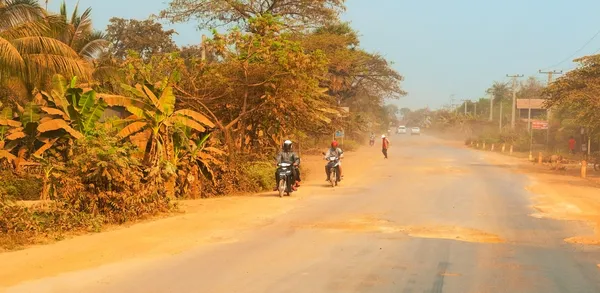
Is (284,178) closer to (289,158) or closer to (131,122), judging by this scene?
(289,158)

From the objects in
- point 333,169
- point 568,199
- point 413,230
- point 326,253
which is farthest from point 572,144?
point 326,253

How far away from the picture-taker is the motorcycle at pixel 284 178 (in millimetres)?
17047

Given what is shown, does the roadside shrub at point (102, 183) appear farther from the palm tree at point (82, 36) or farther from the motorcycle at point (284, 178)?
the palm tree at point (82, 36)

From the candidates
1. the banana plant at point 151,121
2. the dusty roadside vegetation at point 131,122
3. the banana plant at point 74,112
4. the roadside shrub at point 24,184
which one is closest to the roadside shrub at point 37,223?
the dusty roadside vegetation at point 131,122

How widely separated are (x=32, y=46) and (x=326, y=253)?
43.4 ft

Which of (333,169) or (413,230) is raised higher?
(333,169)

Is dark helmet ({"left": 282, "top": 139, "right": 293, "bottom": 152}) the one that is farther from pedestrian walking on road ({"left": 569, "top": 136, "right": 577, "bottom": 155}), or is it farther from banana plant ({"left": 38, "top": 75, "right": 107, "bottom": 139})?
pedestrian walking on road ({"left": 569, "top": 136, "right": 577, "bottom": 155})

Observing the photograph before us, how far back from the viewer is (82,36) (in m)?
26.3

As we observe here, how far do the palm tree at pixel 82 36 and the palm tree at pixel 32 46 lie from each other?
11.6 ft

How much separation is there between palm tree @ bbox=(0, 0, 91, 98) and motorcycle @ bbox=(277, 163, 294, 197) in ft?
23.1

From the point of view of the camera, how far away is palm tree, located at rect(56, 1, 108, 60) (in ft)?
78.3

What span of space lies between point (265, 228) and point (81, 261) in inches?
156

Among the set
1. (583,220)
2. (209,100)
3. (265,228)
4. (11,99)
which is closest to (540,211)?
(583,220)

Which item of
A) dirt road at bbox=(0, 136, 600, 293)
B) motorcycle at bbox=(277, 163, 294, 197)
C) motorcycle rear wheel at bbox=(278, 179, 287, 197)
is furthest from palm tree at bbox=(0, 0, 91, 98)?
dirt road at bbox=(0, 136, 600, 293)
